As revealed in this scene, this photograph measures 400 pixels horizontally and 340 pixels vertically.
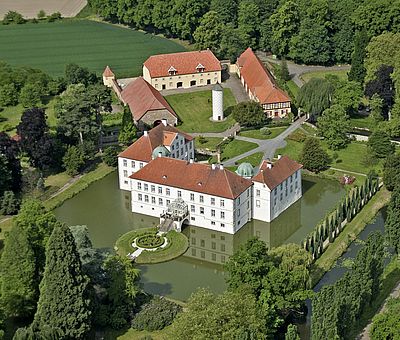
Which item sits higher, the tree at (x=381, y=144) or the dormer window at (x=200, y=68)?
the dormer window at (x=200, y=68)

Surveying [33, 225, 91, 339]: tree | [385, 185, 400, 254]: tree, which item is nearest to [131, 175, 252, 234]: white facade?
[385, 185, 400, 254]: tree

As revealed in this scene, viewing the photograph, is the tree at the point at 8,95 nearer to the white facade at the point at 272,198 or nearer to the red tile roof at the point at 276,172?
the red tile roof at the point at 276,172

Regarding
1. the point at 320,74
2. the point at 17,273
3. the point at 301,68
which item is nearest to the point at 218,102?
the point at 320,74

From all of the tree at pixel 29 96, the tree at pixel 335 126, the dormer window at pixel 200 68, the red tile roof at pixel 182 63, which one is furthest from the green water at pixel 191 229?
the dormer window at pixel 200 68

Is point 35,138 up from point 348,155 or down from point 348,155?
up

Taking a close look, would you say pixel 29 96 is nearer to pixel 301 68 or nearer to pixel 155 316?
pixel 301 68

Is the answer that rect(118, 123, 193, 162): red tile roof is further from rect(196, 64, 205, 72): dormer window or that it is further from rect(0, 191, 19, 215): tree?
rect(196, 64, 205, 72): dormer window
